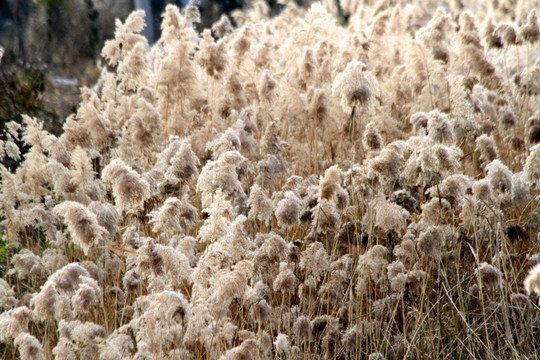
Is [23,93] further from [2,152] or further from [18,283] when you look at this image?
[18,283]

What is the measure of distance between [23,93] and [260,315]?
4079mm

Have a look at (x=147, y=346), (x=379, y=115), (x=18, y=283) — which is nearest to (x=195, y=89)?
(x=379, y=115)

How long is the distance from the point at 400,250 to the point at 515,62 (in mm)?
3024

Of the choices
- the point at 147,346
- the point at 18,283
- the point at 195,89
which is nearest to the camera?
the point at 147,346

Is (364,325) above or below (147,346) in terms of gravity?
below

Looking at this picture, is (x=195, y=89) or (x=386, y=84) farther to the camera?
(x=386, y=84)

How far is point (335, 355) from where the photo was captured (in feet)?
8.50

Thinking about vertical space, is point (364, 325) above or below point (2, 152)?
below

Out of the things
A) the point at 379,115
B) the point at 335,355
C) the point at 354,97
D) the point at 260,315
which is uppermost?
the point at 354,97

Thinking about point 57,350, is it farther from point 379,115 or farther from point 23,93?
point 23,93

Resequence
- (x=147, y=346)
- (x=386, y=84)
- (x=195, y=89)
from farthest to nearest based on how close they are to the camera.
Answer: (x=386, y=84) → (x=195, y=89) → (x=147, y=346)

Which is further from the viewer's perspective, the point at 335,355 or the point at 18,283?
the point at 18,283

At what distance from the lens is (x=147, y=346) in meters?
2.28

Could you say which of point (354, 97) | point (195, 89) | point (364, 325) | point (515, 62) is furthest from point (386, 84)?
point (364, 325)
